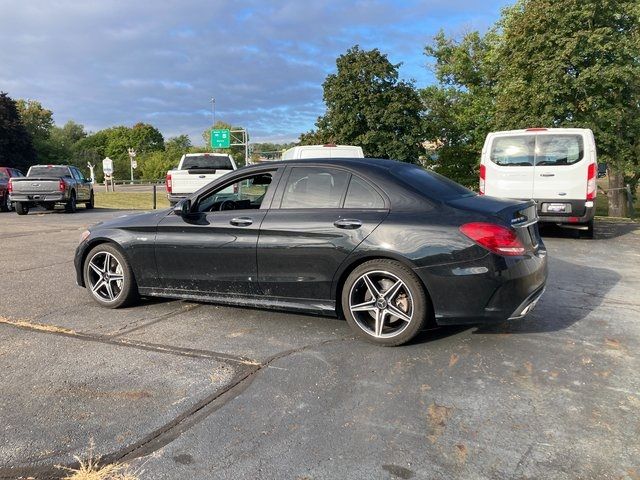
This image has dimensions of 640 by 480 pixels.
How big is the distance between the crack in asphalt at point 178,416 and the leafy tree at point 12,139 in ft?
166

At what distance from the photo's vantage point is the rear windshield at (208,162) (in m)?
16.8

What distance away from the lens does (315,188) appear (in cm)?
482

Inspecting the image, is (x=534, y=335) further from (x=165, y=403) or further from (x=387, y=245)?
(x=165, y=403)

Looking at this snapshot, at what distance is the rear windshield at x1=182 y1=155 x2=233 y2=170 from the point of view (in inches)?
660

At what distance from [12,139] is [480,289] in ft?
178

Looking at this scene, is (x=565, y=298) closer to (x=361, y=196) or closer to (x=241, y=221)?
(x=361, y=196)

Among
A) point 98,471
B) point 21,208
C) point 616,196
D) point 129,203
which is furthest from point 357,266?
point 129,203

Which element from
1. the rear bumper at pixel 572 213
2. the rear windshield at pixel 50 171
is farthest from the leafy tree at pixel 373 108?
the rear bumper at pixel 572 213

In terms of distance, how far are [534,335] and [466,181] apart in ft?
95.2

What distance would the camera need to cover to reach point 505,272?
405 cm

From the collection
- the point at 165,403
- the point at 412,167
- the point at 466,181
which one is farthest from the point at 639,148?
the point at 165,403

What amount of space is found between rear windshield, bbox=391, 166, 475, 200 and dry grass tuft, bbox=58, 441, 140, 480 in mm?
3041

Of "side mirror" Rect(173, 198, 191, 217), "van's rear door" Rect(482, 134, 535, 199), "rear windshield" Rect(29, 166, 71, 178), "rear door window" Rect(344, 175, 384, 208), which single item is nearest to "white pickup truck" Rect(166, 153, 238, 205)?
"rear windshield" Rect(29, 166, 71, 178)

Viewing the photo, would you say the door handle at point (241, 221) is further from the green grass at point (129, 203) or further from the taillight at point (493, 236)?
the green grass at point (129, 203)
